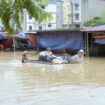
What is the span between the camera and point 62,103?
5441 millimetres

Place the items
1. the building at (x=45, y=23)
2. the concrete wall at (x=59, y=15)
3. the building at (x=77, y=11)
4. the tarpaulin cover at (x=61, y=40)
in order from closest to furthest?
the tarpaulin cover at (x=61, y=40) < the building at (x=77, y=11) < the building at (x=45, y=23) < the concrete wall at (x=59, y=15)

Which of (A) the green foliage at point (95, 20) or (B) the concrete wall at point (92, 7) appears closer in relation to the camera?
(A) the green foliage at point (95, 20)

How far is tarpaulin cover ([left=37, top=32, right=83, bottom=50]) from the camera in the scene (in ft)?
65.3

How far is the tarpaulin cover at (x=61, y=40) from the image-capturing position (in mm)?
19906

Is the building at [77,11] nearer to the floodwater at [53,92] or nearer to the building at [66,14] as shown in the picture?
the building at [66,14]

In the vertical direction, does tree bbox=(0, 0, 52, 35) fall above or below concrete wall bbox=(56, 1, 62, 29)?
above

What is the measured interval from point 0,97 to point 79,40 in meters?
14.4

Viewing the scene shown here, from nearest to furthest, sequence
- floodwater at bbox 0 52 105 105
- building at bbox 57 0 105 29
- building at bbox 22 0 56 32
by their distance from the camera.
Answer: floodwater at bbox 0 52 105 105 → building at bbox 57 0 105 29 → building at bbox 22 0 56 32

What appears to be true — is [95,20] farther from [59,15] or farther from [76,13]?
[76,13]

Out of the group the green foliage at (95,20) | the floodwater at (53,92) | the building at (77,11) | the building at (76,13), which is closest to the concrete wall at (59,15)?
the building at (77,11)

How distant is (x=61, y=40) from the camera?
70.0 feet

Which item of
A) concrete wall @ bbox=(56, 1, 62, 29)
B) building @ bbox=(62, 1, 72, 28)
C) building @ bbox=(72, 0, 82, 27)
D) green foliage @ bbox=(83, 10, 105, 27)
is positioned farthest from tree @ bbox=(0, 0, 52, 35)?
building @ bbox=(72, 0, 82, 27)

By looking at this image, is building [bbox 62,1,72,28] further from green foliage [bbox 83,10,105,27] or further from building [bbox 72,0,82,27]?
green foliage [bbox 83,10,105,27]

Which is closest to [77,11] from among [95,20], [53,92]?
[95,20]
